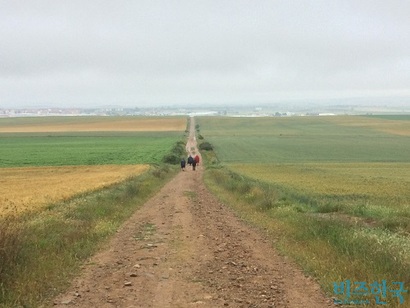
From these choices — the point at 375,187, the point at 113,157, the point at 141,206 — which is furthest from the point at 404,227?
the point at 113,157

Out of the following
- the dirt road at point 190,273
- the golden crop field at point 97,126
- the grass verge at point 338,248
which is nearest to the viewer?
the dirt road at point 190,273

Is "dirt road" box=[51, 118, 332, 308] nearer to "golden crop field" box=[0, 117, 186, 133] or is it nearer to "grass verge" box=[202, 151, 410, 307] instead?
"grass verge" box=[202, 151, 410, 307]

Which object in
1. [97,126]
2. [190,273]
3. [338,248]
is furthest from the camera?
[97,126]

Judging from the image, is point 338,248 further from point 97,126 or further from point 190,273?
point 97,126

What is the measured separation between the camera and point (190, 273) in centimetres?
861

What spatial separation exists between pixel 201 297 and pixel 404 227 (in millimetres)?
8452

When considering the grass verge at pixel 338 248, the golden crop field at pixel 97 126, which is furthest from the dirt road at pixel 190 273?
the golden crop field at pixel 97 126

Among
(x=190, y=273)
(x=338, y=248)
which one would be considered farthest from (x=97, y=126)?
(x=190, y=273)

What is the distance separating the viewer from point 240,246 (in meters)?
10.8

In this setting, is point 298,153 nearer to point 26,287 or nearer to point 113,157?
point 113,157

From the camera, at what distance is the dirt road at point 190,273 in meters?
7.18

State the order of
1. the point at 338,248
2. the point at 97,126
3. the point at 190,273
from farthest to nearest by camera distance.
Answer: the point at 97,126 < the point at 338,248 < the point at 190,273

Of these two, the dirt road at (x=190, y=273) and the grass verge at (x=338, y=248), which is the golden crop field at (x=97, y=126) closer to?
the grass verge at (x=338, y=248)

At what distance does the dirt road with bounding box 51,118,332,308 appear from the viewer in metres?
7.18
